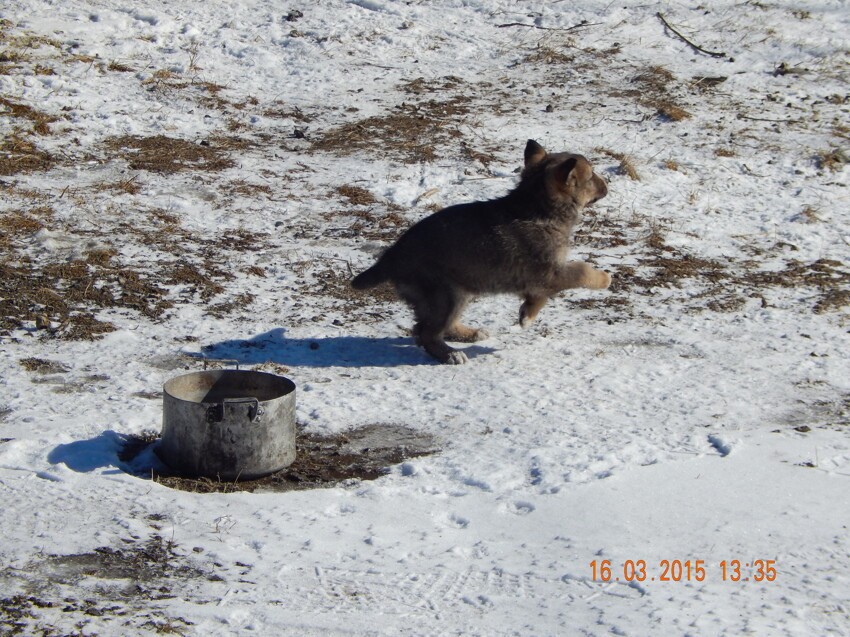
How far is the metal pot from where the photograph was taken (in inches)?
213

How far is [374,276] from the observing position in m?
7.46

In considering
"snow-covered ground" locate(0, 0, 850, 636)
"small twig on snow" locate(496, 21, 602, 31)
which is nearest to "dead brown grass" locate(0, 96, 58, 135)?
"snow-covered ground" locate(0, 0, 850, 636)

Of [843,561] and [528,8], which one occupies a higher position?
[528,8]

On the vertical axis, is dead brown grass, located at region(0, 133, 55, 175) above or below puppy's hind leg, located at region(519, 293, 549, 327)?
above

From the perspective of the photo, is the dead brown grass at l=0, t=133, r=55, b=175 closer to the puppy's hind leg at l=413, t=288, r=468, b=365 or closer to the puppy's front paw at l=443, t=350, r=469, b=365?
the puppy's hind leg at l=413, t=288, r=468, b=365

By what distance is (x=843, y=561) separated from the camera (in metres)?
4.70

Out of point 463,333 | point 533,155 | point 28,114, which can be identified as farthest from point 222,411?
point 28,114

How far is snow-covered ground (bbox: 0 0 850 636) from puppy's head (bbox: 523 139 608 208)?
3.62 feet

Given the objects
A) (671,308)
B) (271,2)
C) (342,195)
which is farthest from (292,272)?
(271,2)

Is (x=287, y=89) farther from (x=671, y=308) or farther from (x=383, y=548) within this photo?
(x=383, y=548)

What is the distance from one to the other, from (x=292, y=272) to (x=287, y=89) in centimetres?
481

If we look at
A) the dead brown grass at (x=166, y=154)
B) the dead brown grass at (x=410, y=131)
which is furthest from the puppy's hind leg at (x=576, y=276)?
the dead brown grass at (x=166, y=154)

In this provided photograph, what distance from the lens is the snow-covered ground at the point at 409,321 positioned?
14.9 feet

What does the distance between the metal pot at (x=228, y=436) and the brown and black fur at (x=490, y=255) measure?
78.6 inches
